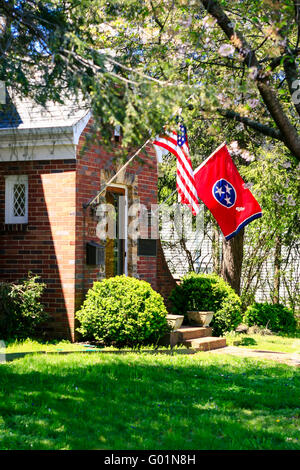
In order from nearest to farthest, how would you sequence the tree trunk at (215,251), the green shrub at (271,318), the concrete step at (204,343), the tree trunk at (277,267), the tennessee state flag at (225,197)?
the tennessee state flag at (225,197), the concrete step at (204,343), the green shrub at (271,318), the tree trunk at (277,267), the tree trunk at (215,251)

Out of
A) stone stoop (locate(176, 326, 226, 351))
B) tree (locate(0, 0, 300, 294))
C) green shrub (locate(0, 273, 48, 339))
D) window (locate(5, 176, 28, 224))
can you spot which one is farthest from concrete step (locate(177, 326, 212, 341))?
tree (locate(0, 0, 300, 294))

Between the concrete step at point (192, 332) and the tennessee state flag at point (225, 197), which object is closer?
the tennessee state flag at point (225, 197)

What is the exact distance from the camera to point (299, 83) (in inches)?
323

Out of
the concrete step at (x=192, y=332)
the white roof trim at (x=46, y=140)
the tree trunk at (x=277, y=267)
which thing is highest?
the white roof trim at (x=46, y=140)

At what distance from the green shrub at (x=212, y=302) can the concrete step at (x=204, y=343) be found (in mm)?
1042

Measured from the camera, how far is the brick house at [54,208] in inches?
434

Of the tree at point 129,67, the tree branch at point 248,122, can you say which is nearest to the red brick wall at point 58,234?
the tree at point 129,67

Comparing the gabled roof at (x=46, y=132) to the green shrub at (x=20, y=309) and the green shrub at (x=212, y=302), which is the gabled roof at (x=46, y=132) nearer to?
the green shrub at (x=20, y=309)

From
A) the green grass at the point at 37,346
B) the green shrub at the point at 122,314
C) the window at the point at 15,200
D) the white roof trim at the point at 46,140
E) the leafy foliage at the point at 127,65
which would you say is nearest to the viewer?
the leafy foliage at the point at 127,65

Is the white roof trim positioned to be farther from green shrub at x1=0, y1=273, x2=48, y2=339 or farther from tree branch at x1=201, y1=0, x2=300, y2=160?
tree branch at x1=201, y1=0, x2=300, y2=160

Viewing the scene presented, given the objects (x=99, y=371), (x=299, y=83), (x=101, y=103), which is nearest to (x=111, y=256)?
(x=99, y=371)

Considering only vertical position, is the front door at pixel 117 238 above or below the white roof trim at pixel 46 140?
below

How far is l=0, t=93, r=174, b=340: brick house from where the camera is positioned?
36.2 feet
